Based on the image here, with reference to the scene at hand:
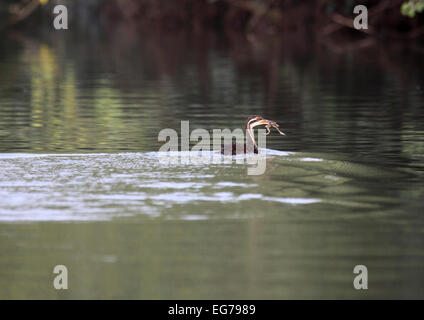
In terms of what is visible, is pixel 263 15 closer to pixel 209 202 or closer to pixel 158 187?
pixel 158 187

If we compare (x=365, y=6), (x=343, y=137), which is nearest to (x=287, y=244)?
(x=343, y=137)

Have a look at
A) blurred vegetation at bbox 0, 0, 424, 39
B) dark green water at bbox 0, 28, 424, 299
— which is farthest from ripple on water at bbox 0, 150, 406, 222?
blurred vegetation at bbox 0, 0, 424, 39

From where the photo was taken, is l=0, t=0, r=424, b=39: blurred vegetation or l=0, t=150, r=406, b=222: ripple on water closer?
l=0, t=150, r=406, b=222: ripple on water

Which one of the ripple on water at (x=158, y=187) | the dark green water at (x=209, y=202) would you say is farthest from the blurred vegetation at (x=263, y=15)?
the ripple on water at (x=158, y=187)

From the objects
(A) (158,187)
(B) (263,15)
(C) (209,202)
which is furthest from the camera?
(B) (263,15)

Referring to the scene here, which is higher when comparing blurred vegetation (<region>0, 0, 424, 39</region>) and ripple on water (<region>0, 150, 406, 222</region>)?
blurred vegetation (<region>0, 0, 424, 39</region>)

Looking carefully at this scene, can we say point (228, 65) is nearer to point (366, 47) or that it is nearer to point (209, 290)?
point (366, 47)

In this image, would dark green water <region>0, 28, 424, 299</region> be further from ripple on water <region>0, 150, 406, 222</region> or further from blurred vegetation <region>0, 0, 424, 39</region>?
blurred vegetation <region>0, 0, 424, 39</region>

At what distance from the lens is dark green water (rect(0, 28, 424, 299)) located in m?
7.29

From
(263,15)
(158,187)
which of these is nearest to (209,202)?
(158,187)

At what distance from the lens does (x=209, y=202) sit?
9.40 metres

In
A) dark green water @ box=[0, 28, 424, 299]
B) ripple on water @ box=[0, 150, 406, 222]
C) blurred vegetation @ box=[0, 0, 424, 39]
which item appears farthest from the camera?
blurred vegetation @ box=[0, 0, 424, 39]

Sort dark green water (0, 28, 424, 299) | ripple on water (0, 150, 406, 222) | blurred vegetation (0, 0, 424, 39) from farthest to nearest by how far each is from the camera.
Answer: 1. blurred vegetation (0, 0, 424, 39)
2. ripple on water (0, 150, 406, 222)
3. dark green water (0, 28, 424, 299)

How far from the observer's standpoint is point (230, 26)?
52.3 metres
